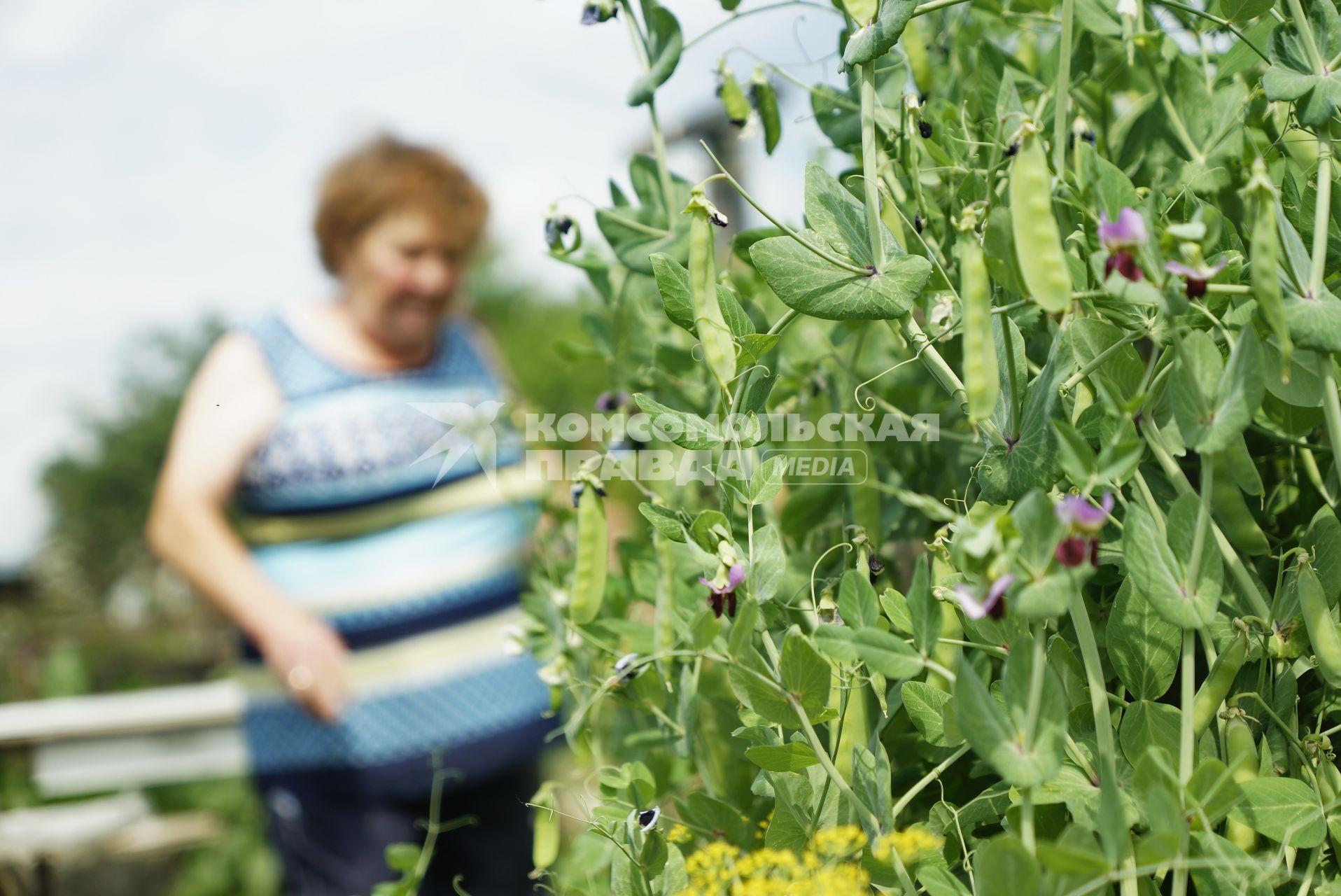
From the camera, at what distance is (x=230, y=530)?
157 cm

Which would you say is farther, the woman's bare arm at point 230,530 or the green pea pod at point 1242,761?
the woman's bare arm at point 230,530

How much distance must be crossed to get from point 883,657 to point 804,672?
47mm

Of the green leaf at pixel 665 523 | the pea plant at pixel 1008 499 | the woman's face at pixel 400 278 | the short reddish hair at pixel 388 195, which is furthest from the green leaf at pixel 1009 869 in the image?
the short reddish hair at pixel 388 195

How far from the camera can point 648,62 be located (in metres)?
0.66

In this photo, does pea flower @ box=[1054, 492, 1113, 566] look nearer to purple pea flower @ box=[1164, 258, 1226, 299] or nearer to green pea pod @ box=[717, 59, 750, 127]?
purple pea flower @ box=[1164, 258, 1226, 299]

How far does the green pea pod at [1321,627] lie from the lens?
0.45 metres

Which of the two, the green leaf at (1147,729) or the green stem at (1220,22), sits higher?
the green stem at (1220,22)

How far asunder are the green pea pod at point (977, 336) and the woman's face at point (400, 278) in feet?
4.86

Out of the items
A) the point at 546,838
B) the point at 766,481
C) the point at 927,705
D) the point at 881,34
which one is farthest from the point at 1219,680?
the point at 546,838

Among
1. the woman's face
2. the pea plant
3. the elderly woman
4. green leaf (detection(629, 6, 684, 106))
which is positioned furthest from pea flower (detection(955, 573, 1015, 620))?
the woman's face

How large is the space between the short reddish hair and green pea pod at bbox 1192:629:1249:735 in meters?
1.62

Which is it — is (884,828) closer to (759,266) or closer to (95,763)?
(759,266)

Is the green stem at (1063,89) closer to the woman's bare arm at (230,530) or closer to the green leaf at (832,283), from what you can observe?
the green leaf at (832,283)

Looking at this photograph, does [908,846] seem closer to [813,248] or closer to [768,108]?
[813,248]
